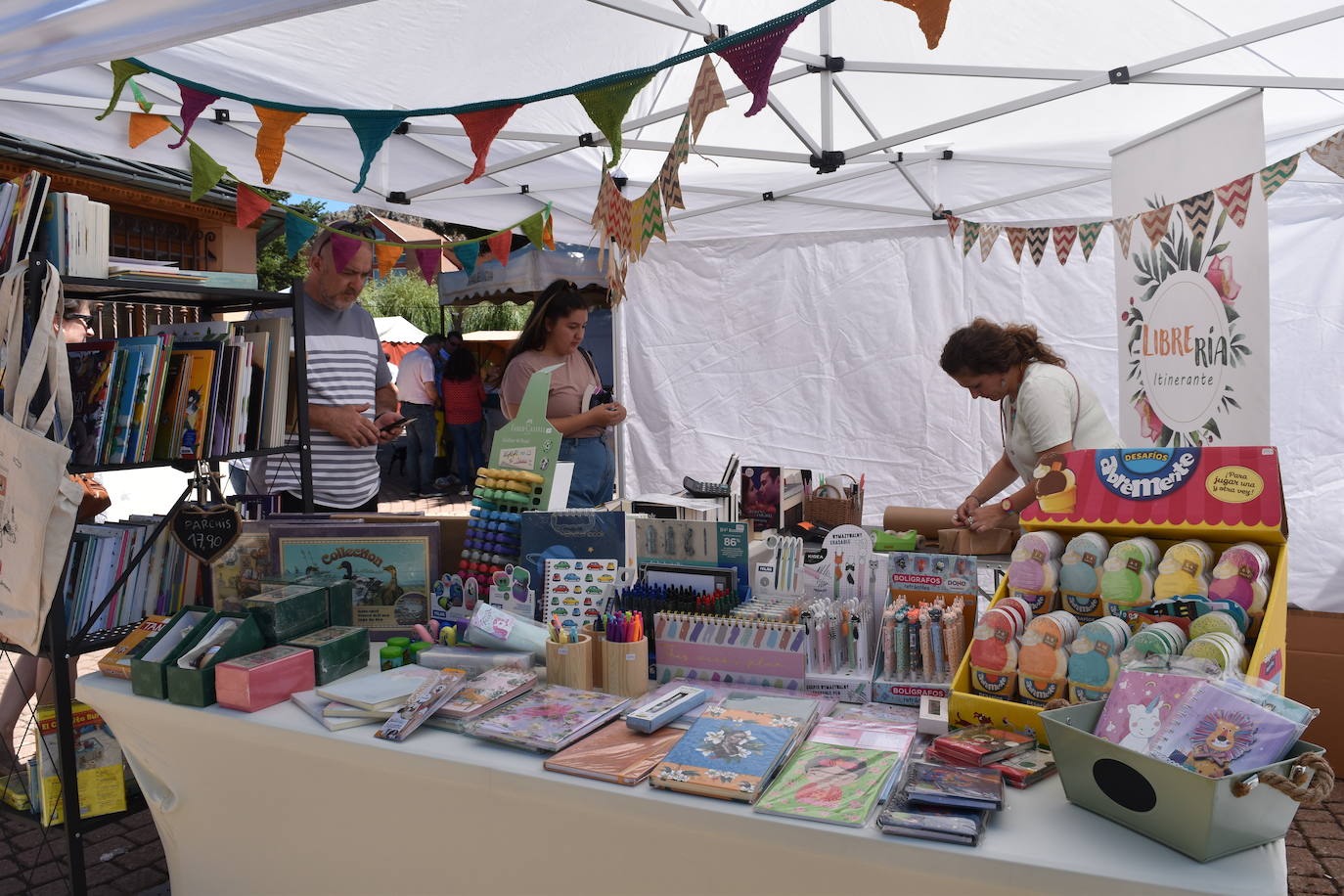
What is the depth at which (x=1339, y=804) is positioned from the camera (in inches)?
108

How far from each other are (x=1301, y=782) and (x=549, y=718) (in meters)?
1.07

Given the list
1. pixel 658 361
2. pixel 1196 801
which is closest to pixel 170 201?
pixel 658 361

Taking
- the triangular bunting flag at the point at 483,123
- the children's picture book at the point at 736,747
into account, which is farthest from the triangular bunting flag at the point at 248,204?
the children's picture book at the point at 736,747

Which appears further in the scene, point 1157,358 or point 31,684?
point 1157,358

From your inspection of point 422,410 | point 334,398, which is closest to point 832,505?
point 334,398

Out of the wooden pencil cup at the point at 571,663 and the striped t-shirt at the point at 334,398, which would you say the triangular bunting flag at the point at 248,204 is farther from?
the wooden pencil cup at the point at 571,663

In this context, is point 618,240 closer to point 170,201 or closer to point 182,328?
point 182,328

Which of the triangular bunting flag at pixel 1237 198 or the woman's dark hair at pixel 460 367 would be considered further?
the woman's dark hair at pixel 460 367

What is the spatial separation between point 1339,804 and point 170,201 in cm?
799

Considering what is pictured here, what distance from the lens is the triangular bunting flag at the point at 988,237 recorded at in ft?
15.3

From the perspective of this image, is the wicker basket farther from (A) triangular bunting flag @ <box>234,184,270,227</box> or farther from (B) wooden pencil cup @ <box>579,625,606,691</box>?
(A) triangular bunting flag @ <box>234,184,270,227</box>

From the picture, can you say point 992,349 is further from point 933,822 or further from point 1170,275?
point 933,822

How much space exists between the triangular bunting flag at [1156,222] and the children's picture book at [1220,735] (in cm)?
254

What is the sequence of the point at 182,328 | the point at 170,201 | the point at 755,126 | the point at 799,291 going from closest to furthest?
1. the point at 182,328
2. the point at 755,126
3. the point at 799,291
4. the point at 170,201
